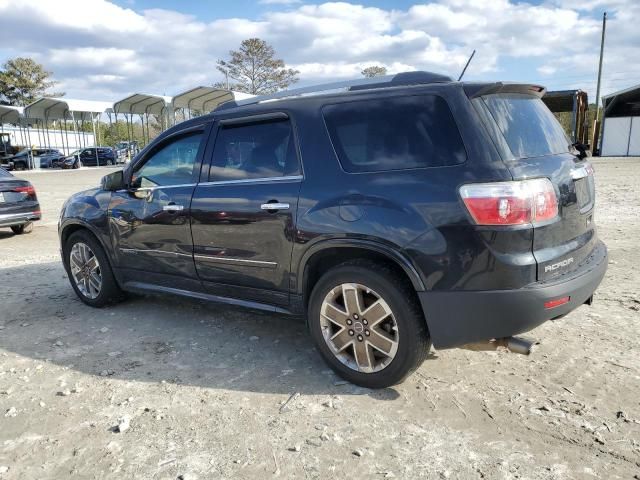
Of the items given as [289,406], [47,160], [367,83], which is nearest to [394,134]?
[367,83]

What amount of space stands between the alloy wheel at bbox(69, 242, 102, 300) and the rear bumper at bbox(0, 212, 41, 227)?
15.7 ft

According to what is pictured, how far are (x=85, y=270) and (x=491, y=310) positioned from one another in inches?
158

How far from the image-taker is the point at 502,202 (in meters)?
2.71

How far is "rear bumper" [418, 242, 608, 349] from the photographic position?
2.76 metres

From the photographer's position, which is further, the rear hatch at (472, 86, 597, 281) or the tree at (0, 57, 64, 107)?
the tree at (0, 57, 64, 107)

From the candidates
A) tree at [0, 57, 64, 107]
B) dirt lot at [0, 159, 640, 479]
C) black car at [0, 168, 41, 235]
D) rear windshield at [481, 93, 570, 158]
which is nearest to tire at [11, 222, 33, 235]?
black car at [0, 168, 41, 235]

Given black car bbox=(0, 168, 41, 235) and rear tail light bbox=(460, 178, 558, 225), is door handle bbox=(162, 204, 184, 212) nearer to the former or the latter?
rear tail light bbox=(460, 178, 558, 225)

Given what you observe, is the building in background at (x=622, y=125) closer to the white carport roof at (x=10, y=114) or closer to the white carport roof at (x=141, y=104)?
the white carport roof at (x=141, y=104)

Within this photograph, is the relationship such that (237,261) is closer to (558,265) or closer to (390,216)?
(390,216)

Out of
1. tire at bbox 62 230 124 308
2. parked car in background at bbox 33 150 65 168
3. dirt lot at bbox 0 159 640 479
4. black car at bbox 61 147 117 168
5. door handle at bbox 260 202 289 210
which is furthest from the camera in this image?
parked car in background at bbox 33 150 65 168

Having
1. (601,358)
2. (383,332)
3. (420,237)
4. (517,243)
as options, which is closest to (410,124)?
(420,237)

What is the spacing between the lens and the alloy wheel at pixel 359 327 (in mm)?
3131

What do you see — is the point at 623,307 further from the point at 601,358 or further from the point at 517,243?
the point at 517,243

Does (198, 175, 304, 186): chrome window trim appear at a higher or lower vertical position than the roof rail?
lower
